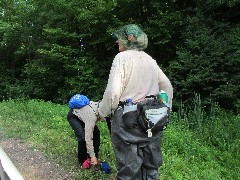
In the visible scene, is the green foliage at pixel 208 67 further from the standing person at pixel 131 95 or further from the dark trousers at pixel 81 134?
the standing person at pixel 131 95

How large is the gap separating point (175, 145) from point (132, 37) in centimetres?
355

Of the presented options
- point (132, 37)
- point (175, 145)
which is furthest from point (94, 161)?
point (175, 145)

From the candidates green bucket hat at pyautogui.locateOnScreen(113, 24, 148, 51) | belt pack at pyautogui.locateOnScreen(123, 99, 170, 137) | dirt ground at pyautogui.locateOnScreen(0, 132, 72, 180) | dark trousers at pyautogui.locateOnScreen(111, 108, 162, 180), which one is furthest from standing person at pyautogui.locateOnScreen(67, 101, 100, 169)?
green bucket hat at pyautogui.locateOnScreen(113, 24, 148, 51)

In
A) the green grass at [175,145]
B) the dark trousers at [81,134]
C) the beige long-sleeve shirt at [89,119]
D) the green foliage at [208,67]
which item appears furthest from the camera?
the green foliage at [208,67]

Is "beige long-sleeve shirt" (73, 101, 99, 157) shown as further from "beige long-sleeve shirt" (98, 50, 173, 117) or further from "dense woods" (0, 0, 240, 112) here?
"dense woods" (0, 0, 240, 112)

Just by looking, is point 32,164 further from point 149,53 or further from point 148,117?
point 149,53

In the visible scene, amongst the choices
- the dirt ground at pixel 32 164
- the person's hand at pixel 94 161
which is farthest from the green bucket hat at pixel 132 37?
the dirt ground at pixel 32 164

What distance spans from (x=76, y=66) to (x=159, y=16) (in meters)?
4.14

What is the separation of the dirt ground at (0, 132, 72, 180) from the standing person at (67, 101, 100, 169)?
14.1 inches

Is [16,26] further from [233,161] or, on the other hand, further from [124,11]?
[233,161]

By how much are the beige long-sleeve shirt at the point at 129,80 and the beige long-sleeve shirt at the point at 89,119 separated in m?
1.07

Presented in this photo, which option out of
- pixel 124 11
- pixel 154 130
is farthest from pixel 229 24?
pixel 154 130

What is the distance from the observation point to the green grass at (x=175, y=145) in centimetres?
504

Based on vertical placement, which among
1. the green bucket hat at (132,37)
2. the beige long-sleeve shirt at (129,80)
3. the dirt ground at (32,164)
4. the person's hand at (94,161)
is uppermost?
the green bucket hat at (132,37)
